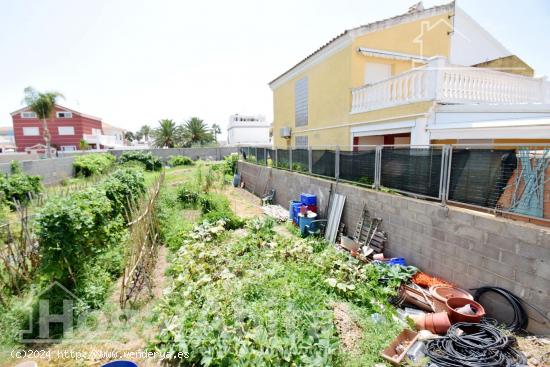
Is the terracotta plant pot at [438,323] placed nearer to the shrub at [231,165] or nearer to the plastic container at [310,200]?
the plastic container at [310,200]

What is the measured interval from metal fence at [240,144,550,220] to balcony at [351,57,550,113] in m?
2.30

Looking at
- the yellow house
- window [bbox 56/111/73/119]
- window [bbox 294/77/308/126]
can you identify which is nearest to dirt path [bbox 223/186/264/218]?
the yellow house

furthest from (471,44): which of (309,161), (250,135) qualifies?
(250,135)

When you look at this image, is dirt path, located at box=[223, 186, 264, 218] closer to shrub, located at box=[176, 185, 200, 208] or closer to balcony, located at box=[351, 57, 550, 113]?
shrub, located at box=[176, 185, 200, 208]

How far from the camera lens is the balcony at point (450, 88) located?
6.87m

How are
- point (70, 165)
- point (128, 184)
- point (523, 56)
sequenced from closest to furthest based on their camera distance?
point (128, 184) < point (523, 56) < point (70, 165)

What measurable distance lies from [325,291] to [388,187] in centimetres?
286

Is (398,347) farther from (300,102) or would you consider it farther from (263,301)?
(300,102)

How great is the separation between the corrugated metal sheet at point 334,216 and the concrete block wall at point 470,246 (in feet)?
1.86

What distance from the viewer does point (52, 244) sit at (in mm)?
4500

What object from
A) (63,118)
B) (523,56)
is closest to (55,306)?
(523,56)

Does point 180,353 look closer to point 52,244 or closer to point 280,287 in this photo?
point 280,287

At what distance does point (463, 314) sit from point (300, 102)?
11.9m

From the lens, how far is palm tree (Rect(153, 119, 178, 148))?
41619mm
